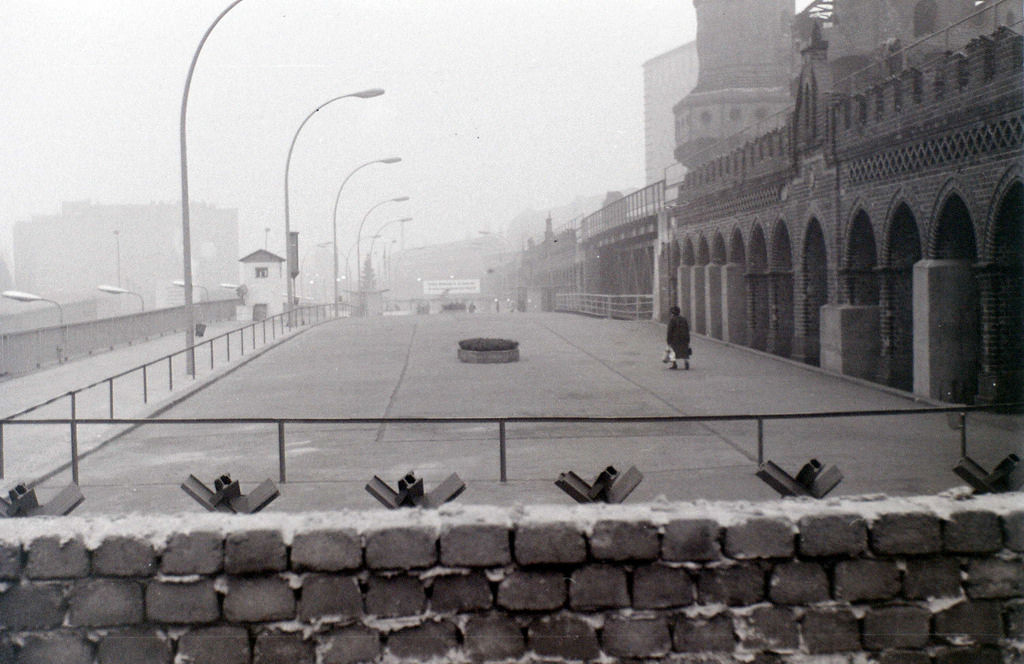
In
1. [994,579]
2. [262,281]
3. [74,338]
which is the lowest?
[994,579]

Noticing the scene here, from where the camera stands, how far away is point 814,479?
6.50 meters

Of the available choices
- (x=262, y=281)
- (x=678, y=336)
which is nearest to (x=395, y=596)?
(x=678, y=336)

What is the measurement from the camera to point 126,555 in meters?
5.65

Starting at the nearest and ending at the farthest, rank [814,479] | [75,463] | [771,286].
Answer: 1. [814,479]
2. [75,463]
3. [771,286]

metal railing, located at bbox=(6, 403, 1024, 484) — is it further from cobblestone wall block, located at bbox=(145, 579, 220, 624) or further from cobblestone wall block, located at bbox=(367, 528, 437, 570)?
cobblestone wall block, located at bbox=(145, 579, 220, 624)

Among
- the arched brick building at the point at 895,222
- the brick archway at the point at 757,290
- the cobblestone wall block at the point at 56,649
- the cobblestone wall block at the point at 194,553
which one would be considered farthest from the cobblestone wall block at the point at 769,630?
the brick archway at the point at 757,290

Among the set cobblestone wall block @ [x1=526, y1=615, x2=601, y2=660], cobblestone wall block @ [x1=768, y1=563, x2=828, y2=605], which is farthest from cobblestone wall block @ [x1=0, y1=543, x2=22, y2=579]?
cobblestone wall block @ [x1=768, y1=563, x2=828, y2=605]

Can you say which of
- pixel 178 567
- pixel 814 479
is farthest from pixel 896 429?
pixel 178 567

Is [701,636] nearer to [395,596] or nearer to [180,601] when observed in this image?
[395,596]

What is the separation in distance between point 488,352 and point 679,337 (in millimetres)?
5023

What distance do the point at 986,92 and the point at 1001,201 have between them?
5.54ft

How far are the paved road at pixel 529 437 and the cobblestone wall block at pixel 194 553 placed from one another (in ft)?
15.8

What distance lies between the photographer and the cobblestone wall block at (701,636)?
5.71m

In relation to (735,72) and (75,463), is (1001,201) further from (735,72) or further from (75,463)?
(735,72)
